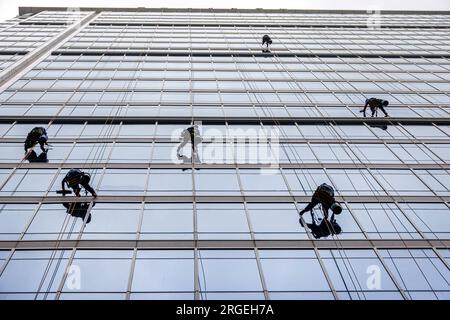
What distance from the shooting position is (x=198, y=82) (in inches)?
1065

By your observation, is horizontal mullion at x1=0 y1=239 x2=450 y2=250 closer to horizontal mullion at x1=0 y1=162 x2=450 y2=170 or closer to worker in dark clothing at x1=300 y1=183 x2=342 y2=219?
worker in dark clothing at x1=300 y1=183 x2=342 y2=219

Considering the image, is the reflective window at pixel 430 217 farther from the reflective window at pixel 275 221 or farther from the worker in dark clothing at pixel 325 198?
the reflective window at pixel 275 221

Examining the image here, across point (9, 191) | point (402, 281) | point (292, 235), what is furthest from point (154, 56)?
point (402, 281)

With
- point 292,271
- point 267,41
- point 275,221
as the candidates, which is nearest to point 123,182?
point 275,221

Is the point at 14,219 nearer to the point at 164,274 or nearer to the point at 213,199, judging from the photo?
the point at 164,274

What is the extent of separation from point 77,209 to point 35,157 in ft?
15.6

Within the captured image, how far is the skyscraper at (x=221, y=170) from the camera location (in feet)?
40.5

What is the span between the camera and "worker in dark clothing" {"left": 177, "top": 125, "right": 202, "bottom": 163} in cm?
1892

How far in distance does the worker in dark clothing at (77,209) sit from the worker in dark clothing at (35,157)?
12.6 feet

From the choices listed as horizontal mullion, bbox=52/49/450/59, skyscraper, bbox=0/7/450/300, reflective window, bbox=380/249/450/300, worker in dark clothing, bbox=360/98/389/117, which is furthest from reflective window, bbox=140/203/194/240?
horizontal mullion, bbox=52/49/450/59

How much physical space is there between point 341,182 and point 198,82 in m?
12.9

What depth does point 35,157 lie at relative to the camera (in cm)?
1834

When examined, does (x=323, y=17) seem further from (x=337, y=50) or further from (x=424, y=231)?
(x=424, y=231)

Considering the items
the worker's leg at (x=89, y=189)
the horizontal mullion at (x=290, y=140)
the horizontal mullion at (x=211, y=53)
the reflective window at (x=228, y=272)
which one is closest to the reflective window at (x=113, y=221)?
the worker's leg at (x=89, y=189)
